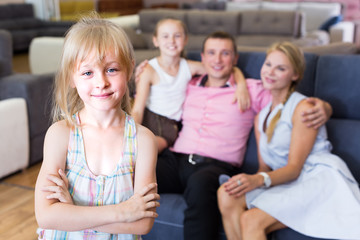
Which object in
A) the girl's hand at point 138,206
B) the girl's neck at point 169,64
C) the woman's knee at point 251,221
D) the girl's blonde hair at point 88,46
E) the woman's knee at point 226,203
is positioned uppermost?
the girl's blonde hair at point 88,46

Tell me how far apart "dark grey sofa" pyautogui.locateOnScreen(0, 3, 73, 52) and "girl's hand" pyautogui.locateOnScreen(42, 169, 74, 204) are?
281 inches

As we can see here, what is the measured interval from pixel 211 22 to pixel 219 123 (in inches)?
162

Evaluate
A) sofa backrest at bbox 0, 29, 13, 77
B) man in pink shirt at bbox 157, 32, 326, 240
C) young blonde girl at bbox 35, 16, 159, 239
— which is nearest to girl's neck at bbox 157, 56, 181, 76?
man in pink shirt at bbox 157, 32, 326, 240

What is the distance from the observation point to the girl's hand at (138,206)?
99cm

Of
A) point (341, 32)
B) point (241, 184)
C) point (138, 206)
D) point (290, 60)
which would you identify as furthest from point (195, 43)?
point (138, 206)

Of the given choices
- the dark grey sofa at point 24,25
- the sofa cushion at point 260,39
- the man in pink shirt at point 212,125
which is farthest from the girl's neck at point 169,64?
the dark grey sofa at point 24,25

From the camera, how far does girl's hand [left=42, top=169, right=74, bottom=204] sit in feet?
3.26

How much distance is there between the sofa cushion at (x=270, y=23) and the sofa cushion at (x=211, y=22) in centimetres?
14

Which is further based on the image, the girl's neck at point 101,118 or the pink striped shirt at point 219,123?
the pink striped shirt at point 219,123

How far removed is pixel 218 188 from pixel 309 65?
2.61ft

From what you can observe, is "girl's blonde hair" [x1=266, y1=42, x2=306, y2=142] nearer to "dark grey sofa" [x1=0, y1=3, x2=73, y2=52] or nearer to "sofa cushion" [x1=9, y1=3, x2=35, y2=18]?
"dark grey sofa" [x1=0, y1=3, x2=73, y2=52]

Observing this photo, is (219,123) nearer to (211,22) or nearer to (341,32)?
(211,22)

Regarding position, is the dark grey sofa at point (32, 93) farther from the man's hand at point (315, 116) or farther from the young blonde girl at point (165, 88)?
the man's hand at point (315, 116)

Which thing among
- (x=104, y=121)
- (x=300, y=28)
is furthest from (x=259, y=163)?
(x=300, y=28)
